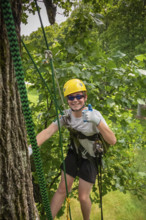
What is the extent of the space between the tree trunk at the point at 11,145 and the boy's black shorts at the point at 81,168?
51.1 inches

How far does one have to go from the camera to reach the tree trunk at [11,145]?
3.32 feet

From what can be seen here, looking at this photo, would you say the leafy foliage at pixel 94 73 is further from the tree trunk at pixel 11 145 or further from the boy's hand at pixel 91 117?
the tree trunk at pixel 11 145

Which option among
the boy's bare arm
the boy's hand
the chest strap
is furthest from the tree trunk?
the chest strap

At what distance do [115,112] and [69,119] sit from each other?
101 cm

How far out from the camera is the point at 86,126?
2328 mm

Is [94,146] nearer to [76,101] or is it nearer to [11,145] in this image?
[76,101]

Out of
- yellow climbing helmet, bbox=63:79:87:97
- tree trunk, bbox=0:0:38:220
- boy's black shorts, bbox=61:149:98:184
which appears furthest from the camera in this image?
boy's black shorts, bbox=61:149:98:184

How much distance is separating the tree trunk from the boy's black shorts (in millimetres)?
1297

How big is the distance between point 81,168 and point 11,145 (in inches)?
64.3

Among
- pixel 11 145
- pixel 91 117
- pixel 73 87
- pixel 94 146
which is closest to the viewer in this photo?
pixel 11 145

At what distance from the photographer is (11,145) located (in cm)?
110

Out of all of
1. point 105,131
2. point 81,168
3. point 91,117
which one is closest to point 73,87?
point 91,117

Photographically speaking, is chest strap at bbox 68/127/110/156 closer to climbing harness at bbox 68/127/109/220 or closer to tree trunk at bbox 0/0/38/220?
climbing harness at bbox 68/127/109/220

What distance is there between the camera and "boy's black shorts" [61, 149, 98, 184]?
2396mm
